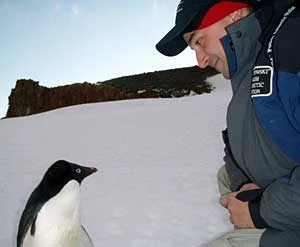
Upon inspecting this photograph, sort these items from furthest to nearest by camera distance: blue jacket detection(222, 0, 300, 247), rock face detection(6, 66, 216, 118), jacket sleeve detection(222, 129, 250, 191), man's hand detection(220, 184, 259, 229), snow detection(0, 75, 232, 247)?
1. rock face detection(6, 66, 216, 118)
2. snow detection(0, 75, 232, 247)
3. jacket sleeve detection(222, 129, 250, 191)
4. man's hand detection(220, 184, 259, 229)
5. blue jacket detection(222, 0, 300, 247)

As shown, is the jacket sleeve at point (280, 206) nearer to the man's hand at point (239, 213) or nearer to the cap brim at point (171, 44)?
the man's hand at point (239, 213)

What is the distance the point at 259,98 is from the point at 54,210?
1.52 meters

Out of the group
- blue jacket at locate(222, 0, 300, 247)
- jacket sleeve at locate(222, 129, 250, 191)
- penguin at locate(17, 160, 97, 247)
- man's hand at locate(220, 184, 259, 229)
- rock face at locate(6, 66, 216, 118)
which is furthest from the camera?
rock face at locate(6, 66, 216, 118)

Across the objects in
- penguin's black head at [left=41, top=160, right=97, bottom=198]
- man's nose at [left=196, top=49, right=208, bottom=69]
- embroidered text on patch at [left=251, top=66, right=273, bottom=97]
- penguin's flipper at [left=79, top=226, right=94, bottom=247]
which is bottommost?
penguin's flipper at [left=79, top=226, right=94, bottom=247]

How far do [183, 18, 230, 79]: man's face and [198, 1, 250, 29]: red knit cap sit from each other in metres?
0.01

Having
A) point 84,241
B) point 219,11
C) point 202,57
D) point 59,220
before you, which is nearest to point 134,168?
point 84,241

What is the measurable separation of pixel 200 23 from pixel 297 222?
2.22 feet

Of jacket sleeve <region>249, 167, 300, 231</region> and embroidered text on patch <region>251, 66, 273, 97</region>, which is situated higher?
embroidered text on patch <region>251, 66, 273, 97</region>

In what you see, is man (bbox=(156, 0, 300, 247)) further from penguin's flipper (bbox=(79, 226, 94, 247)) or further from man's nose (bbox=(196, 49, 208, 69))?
penguin's flipper (bbox=(79, 226, 94, 247))

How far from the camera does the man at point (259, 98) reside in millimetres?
1321

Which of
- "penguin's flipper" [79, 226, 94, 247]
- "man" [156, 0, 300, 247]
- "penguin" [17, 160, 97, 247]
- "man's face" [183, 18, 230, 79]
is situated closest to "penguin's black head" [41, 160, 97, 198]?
"penguin" [17, 160, 97, 247]

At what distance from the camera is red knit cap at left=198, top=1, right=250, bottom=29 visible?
60.4 inches

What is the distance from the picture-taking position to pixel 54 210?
2.55 meters

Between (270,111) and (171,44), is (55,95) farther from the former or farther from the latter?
(270,111)
